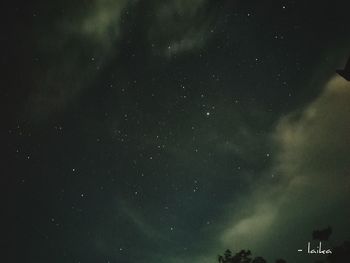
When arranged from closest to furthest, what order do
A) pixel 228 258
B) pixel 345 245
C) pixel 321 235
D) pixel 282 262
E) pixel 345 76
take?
pixel 345 76, pixel 345 245, pixel 321 235, pixel 282 262, pixel 228 258

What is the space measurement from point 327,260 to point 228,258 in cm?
1004

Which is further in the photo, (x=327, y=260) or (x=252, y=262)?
(x=252, y=262)

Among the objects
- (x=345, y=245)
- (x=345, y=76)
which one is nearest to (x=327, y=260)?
(x=345, y=245)

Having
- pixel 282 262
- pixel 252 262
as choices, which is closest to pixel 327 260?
pixel 282 262

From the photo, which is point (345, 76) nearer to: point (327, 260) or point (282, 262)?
point (327, 260)

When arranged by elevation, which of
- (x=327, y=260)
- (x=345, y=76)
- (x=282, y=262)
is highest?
(x=345, y=76)

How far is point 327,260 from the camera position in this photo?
22.8 m

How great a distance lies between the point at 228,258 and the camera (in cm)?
3133

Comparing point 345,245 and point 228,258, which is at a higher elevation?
point 228,258

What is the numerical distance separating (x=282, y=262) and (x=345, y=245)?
717cm

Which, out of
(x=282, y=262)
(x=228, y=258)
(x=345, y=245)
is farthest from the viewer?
(x=228, y=258)

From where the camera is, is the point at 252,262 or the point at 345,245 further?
the point at 252,262

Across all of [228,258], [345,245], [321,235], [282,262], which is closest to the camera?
[345,245]

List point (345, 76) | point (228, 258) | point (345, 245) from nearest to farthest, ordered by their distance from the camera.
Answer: point (345, 76) → point (345, 245) → point (228, 258)
